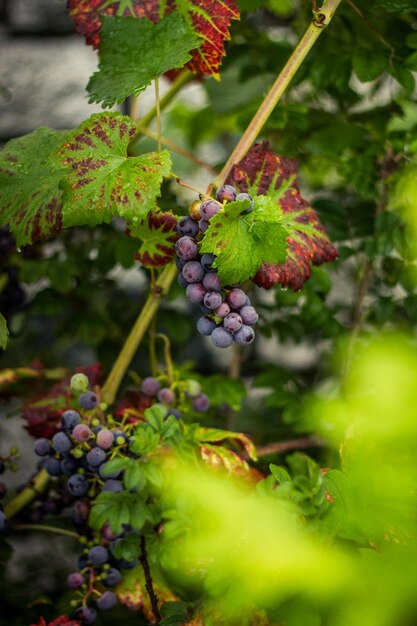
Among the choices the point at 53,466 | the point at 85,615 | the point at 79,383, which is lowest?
the point at 85,615

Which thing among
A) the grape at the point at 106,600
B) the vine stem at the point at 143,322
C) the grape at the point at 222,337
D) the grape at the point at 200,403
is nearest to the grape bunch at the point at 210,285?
the grape at the point at 222,337

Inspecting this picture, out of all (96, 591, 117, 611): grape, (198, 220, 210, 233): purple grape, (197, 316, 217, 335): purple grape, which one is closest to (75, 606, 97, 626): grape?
(96, 591, 117, 611): grape

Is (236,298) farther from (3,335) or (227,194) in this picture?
(3,335)

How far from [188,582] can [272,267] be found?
1.14 ft

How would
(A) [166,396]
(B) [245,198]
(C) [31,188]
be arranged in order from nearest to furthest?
(B) [245,198], (C) [31,188], (A) [166,396]

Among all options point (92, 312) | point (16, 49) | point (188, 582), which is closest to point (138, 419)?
point (188, 582)

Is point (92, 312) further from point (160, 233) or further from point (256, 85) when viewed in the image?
point (256, 85)

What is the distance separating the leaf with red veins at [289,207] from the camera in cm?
76

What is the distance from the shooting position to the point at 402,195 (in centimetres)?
104

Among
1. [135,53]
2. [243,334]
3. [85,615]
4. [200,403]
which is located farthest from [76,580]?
[135,53]

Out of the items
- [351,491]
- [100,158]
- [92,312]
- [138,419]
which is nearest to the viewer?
[351,491]

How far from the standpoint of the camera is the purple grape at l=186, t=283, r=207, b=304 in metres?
0.70

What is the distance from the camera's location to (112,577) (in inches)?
32.7

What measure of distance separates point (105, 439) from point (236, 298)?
22cm
